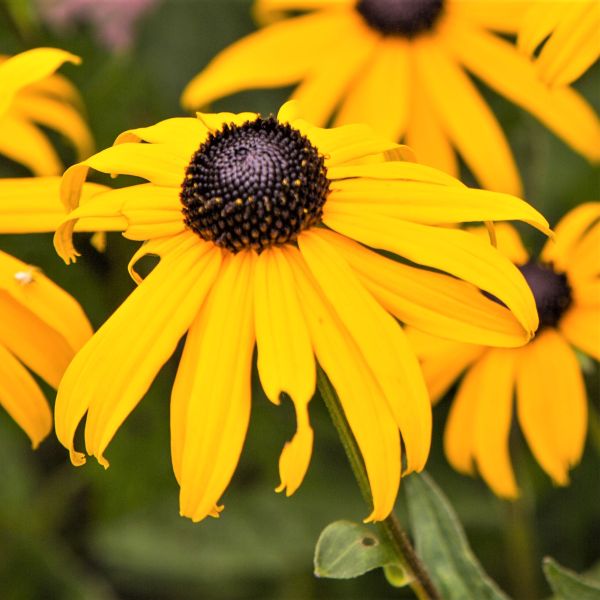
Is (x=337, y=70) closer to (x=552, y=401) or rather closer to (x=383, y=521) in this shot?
(x=552, y=401)

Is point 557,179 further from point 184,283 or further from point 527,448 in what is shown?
point 184,283

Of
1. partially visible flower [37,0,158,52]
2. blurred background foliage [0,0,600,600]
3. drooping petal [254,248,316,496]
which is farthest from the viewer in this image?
partially visible flower [37,0,158,52]

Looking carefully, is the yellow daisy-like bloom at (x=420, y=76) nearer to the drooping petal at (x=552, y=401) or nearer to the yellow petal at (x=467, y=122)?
the yellow petal at (x=467, y=122)

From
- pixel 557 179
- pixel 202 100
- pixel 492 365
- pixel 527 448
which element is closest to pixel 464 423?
pixel 492 365

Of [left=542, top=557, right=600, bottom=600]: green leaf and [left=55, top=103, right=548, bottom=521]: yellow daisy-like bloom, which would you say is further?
[left=542, top=557, right=600, bottom=600]: green leaf

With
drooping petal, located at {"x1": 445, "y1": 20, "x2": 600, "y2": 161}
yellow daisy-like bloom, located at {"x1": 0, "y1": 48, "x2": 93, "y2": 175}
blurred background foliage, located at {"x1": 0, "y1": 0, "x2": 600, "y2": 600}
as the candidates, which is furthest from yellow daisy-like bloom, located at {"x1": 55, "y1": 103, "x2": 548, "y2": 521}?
blurred background foliage, located at {"x1": 0, "y1": 0, "x2": 600, "y2": 600}

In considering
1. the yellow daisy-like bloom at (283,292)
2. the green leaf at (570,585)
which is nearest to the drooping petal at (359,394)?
the yellow daisy-like bloom at (283,292)

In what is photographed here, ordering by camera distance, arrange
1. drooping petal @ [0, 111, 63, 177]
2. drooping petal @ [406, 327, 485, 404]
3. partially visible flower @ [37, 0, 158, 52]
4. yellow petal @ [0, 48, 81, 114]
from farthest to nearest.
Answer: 1. partially visible flower @ [37, 0, 158, 52]
2. drooping petal @ [0, 111, 63, 177]
3. drooping petal @ [406, 327, 485, 404]
4. yellow petal @ [0, 48, 81, 114]

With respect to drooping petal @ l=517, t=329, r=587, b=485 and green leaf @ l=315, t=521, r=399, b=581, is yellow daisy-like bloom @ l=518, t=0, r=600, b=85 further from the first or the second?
green leaf @ l=315, t=521, r=399, b=581

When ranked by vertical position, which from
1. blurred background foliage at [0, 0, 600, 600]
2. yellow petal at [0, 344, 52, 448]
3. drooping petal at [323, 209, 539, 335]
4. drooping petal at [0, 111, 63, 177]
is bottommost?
blurred background foliage at [0, 0, 600, 600]
